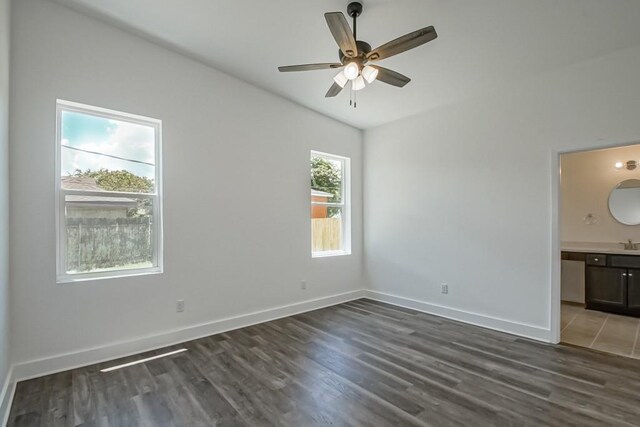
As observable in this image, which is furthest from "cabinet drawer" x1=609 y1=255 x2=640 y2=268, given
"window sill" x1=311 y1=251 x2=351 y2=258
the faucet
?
"window sill" x1=311 y1=251 x2=351 y2=258

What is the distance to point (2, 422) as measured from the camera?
2.00 meters

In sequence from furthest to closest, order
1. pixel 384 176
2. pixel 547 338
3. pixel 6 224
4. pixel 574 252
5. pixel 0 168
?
pixel 384 176 < pixel 574 252 < pixel 547 338 < pixel 6 224 < pixel 0 168

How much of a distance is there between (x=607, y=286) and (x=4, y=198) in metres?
6.88

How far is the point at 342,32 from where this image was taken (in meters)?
2.12

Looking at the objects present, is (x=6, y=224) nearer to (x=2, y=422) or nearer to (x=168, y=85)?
(x=2, y=422)

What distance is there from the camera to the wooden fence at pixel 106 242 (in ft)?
9.52

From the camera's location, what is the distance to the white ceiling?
98.7 inches

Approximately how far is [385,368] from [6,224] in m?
3.34

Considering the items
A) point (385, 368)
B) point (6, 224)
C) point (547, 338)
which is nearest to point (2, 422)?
point (6, 224)

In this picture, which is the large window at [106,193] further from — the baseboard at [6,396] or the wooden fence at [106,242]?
the baseboard at [6,396]

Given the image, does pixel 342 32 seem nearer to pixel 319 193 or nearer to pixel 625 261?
pixel 319 193

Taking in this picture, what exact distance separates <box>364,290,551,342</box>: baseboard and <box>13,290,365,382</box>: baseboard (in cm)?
126

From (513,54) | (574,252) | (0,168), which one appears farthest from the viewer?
(574,252)

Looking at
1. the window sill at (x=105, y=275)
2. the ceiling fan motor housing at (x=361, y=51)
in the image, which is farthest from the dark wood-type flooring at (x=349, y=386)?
the ceiling fan motor housing at (x=361, y=51)
